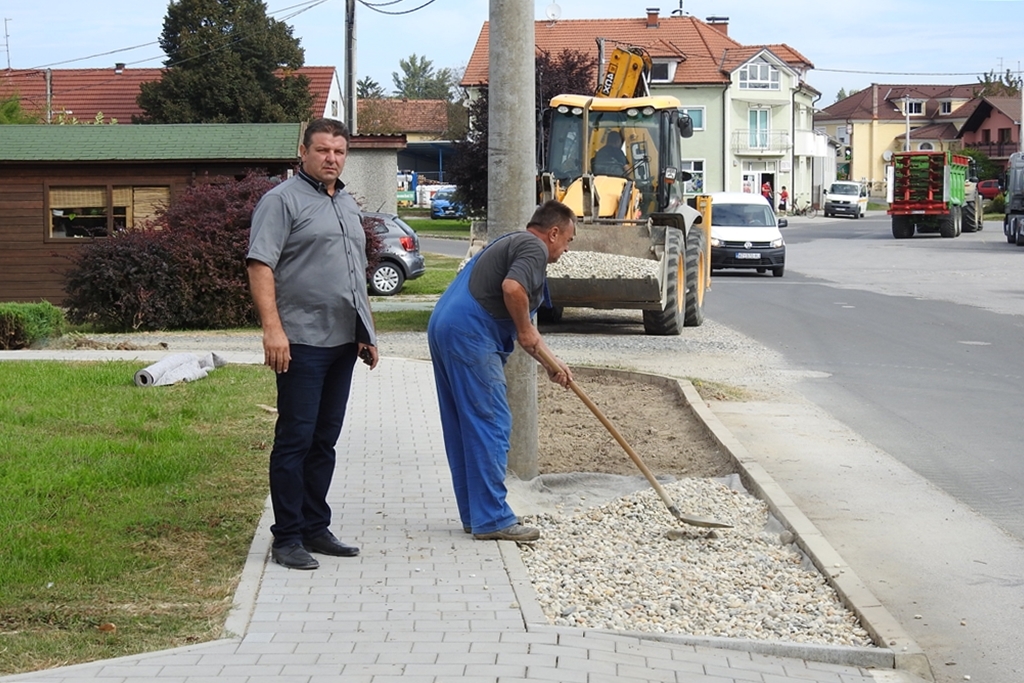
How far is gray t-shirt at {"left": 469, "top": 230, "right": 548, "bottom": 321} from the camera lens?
636 cm

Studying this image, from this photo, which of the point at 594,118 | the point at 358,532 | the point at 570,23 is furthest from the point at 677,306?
the point at 570,23

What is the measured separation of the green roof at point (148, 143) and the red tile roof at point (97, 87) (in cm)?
3453

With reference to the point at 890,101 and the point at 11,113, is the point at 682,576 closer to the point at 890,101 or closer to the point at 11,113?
the point at 11,113

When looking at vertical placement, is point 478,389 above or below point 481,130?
below

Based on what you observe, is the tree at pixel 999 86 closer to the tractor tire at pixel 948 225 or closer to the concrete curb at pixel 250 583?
the tractor tire at pixel 948 225

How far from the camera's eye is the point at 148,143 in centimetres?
2367

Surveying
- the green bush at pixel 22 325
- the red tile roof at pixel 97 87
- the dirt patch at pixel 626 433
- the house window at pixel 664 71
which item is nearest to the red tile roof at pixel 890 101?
the house window at pixel 664 71

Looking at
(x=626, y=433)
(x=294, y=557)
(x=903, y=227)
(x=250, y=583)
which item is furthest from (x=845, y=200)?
(x=250, y=583)

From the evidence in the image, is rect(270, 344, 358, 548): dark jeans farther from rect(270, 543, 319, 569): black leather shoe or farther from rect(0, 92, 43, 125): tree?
rect(0, 92, 43, 125): tree

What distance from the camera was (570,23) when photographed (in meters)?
73.6

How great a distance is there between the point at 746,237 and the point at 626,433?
19813 millimetres

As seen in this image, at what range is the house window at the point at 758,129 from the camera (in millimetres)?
76062

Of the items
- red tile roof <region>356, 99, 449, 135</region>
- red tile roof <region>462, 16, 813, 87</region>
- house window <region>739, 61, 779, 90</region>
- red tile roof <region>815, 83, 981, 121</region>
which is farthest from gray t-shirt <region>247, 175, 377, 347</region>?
red tile roof <region>815, 83, 981, 121</region>

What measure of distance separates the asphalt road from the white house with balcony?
38624 mm
